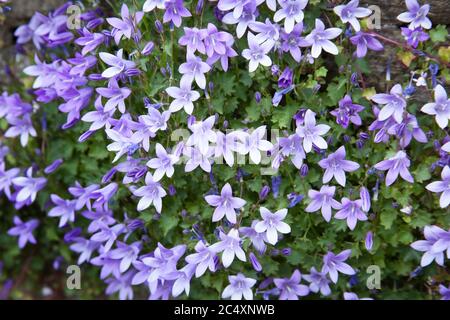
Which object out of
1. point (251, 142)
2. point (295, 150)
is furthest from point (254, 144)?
point (295, 150)

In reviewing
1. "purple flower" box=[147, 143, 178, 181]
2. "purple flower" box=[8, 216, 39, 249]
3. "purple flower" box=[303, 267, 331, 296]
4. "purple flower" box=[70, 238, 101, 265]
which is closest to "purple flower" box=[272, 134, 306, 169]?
"purple flower" box=[147, 143, 178, 181]

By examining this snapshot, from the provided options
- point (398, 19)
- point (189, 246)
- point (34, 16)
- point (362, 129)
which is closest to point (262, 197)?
point (189, 246)

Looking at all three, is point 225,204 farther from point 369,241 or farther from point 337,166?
point 369,241

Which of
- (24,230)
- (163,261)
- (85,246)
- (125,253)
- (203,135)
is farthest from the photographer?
(24,230)

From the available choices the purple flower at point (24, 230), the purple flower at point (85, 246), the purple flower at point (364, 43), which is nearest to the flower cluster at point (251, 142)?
the purple flower at point (364, 43)

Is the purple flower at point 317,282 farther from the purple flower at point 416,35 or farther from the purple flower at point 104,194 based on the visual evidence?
the purple flower at point 416,35
